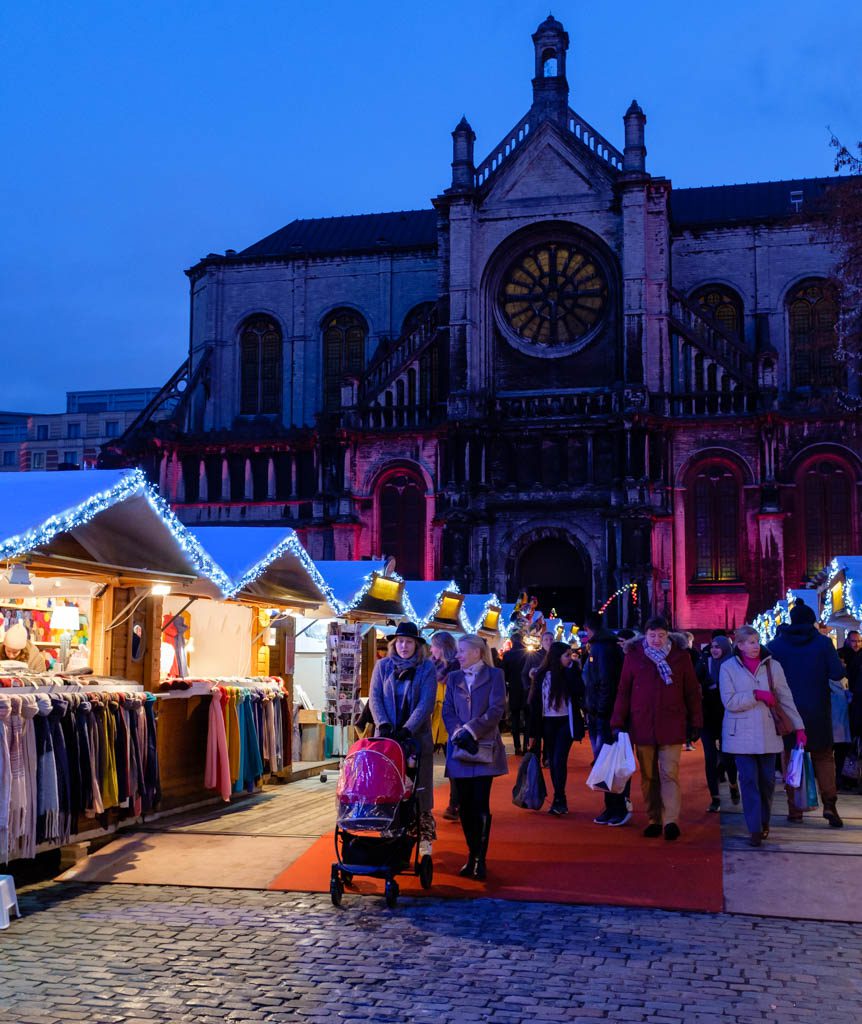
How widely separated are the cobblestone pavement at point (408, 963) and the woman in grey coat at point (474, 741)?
83 centimetres

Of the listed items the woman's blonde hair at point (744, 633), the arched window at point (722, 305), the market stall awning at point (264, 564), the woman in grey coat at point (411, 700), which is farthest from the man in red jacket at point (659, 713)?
the arched window at point (722, 305)

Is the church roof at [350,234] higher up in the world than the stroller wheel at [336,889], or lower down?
higher up

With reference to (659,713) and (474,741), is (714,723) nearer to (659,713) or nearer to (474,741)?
(659,713)

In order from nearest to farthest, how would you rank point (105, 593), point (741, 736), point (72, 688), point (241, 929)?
point (241, 929) → point (72, 688) → point (741, 736) → point (105, 593)

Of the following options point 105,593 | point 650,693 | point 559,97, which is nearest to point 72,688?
point 105,593

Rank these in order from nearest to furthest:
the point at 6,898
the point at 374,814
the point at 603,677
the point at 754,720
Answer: the point at 6,898
the point at 374,814
the point at 754,720
the point at 603,677

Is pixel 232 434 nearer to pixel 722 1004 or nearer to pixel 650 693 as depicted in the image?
pixel 650 693

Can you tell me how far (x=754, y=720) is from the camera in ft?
33.2

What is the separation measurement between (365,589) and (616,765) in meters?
8.06

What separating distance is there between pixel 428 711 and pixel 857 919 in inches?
127

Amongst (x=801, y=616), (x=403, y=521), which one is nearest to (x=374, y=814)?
(x=801, y=616)

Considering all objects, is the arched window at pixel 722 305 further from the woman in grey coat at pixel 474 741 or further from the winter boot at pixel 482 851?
the winter boot at pixel 482 851

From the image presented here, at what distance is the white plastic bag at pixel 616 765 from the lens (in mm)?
10781

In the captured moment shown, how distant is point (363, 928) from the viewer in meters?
7.32
